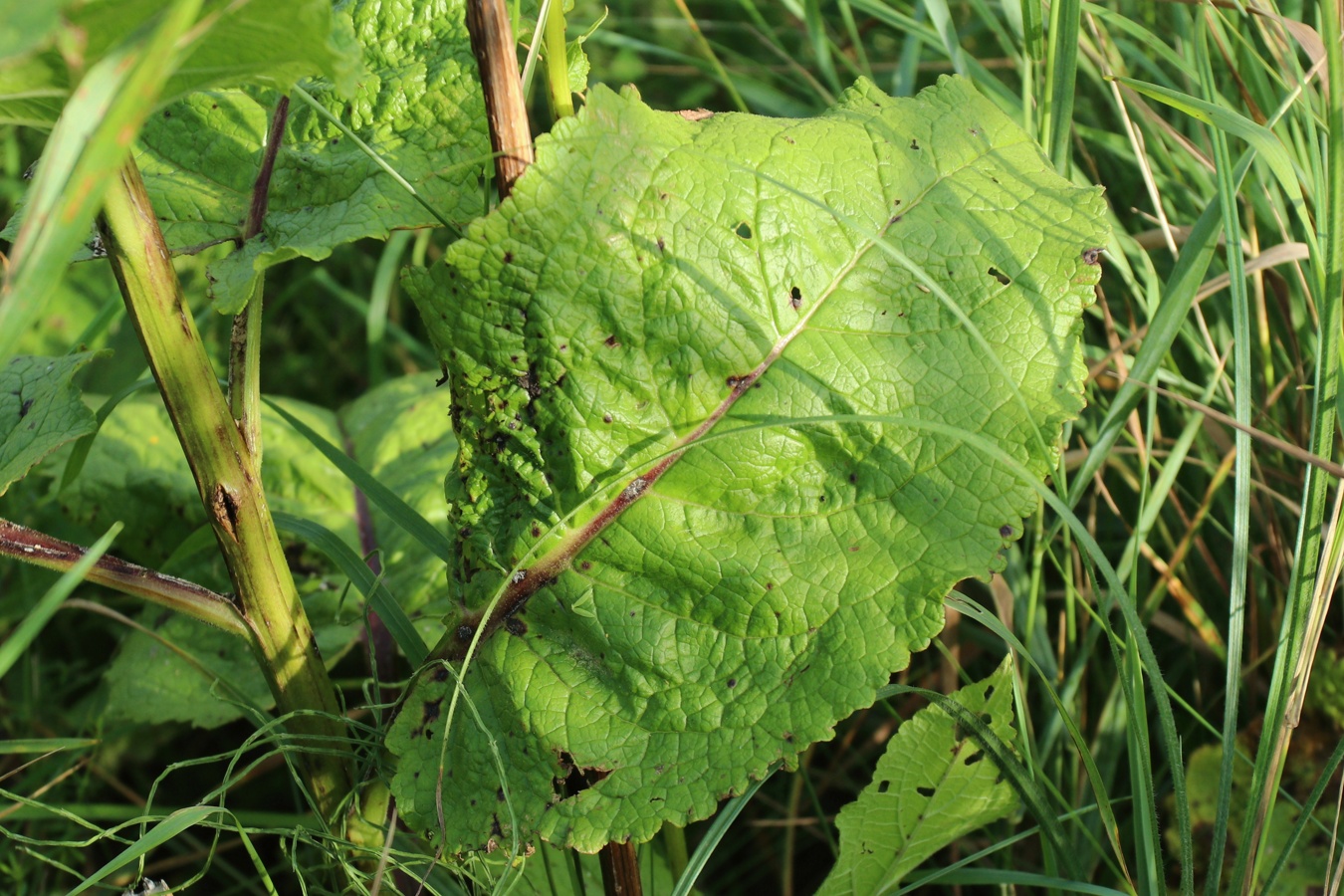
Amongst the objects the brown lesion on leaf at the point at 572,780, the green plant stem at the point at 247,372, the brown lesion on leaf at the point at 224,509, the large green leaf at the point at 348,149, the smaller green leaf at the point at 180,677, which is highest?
the large green leaf at the point at 348,149

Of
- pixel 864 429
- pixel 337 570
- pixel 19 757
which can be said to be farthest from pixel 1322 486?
pixel 19 757

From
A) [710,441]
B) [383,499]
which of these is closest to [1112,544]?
[710,441]

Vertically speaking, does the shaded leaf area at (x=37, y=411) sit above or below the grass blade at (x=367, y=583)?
above

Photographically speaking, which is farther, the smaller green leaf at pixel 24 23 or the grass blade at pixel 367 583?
the grass blade at pixel 367 583

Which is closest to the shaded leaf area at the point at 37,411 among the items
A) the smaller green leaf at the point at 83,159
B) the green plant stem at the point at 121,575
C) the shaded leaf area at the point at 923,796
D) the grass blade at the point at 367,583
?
the green plant stem at the point at 121,575

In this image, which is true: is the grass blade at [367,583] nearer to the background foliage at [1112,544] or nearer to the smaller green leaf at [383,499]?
the smaller green leaf at [383,499]

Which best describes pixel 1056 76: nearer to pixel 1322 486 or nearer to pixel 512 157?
pixel 1322 486

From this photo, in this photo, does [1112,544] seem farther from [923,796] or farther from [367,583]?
[367,583]
